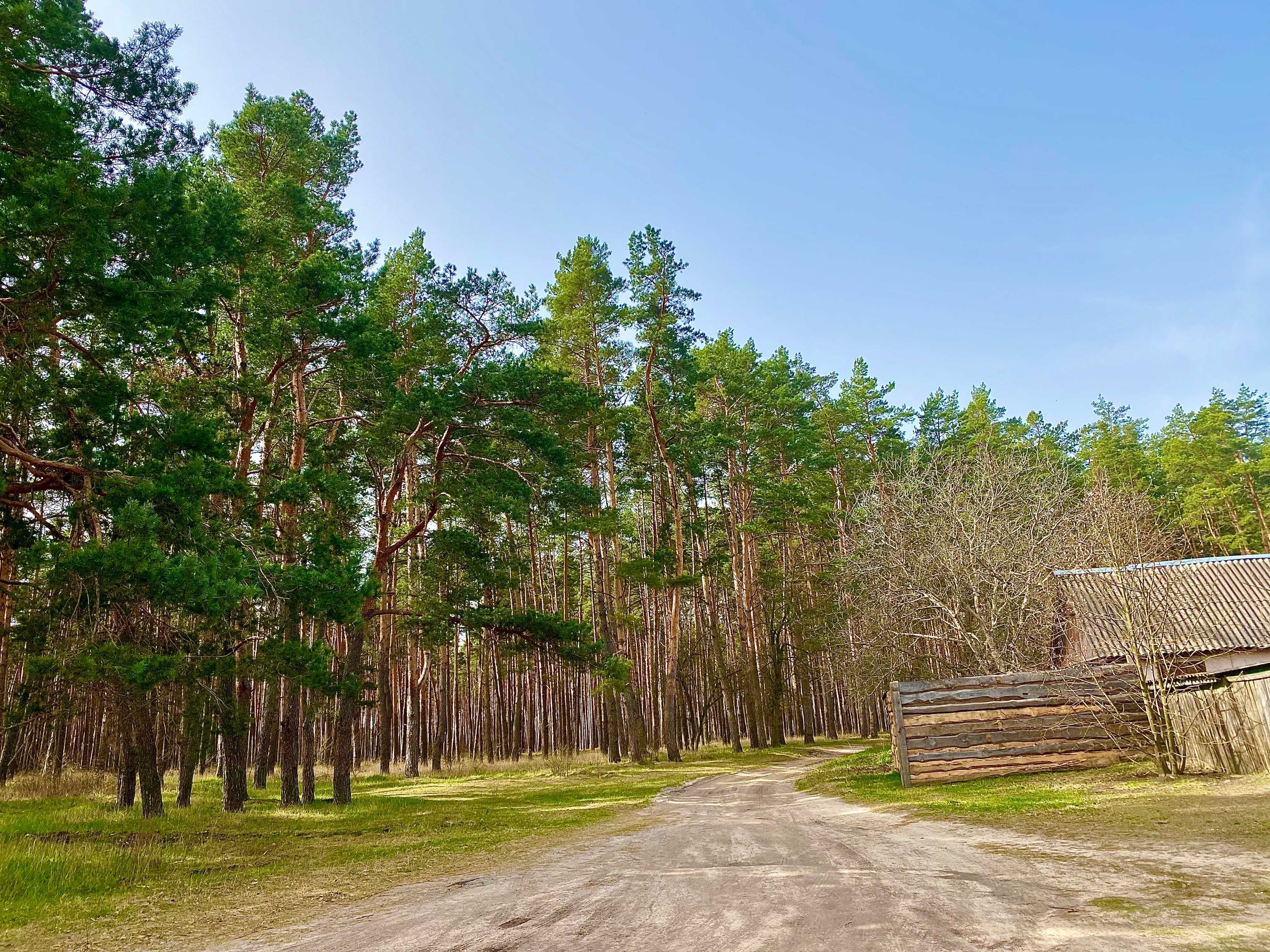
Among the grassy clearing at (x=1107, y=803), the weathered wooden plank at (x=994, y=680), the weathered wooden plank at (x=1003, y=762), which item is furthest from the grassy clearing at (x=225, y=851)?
the weathered wooden plank at (x=994, y=680)

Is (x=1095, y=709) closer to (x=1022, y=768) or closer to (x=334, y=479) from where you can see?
(x=1022, y=768)

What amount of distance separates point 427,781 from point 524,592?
1295 centimetres

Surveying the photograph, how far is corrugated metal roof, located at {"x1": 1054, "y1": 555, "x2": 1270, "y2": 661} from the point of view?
11.4m

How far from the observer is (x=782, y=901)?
5.28m

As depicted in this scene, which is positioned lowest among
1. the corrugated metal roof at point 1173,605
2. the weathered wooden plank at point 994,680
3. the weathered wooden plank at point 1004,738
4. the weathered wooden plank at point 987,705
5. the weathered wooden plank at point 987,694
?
the weathered wooden plank at point 1004,738

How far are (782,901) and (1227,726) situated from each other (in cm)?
935

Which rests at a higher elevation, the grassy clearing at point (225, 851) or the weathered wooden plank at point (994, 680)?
the weathered wooden plank at point (994, 680)

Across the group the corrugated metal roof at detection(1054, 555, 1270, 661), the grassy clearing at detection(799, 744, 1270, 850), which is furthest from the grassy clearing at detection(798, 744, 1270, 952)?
the corrugated metal roof at detection(1054, 555, 1270, 661)

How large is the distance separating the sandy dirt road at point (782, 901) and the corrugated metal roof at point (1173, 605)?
17.9ft

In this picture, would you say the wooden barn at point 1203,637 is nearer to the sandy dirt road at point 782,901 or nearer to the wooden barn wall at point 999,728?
the wooden barn wall at point 999,728

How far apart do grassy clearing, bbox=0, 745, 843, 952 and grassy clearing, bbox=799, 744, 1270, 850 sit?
534 cm

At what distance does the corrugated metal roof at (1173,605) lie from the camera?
11.4 m

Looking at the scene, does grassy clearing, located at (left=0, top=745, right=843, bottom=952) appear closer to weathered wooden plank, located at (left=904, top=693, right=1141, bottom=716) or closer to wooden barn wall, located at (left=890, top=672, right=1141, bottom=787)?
wooden barn wall, located at (left=890, top=672, right=1141, bottom=787)

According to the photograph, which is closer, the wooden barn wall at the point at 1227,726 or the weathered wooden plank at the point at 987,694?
the wooden barn wall at the point at 1227,726
